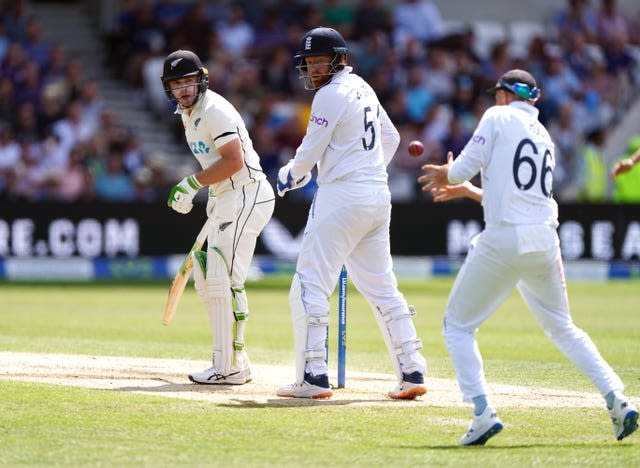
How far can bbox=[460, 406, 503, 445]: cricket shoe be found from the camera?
6.97 m

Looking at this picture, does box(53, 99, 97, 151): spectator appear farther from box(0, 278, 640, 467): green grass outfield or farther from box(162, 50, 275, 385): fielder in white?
box(162, 50, 275, 385): fielder in white

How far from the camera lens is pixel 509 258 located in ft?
23.3

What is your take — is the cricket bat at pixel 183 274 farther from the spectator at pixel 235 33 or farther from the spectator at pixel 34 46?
the spectator at pixel 235 33

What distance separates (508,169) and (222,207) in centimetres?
268

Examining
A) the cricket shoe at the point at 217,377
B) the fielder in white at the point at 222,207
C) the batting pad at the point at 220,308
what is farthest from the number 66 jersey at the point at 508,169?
the cricket shoe at the point at 217,377

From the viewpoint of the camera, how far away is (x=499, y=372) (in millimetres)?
10297

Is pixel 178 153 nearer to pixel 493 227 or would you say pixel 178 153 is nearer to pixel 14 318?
pixel 14 318

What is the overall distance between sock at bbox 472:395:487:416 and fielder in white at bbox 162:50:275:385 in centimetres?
256

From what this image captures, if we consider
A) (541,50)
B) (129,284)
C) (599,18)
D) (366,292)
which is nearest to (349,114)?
(366,292)

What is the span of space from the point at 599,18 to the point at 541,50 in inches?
102

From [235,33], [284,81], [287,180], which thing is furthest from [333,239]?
[235,33]

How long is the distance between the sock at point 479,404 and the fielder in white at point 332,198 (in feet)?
4.99

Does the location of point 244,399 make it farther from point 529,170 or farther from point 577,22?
point 577,22

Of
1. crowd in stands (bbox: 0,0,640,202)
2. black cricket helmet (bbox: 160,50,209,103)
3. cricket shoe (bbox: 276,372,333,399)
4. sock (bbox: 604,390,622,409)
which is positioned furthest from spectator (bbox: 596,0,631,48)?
sock (bbox: 604,390,622,409)
